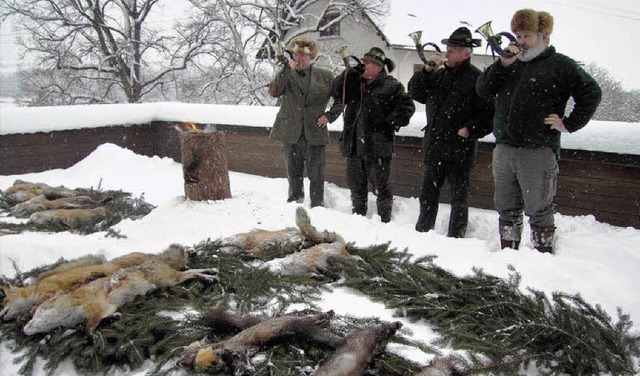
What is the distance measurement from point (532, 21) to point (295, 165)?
2.94m

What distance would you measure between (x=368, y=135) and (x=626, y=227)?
8.67 ft

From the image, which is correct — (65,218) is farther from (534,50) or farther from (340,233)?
(534,50)

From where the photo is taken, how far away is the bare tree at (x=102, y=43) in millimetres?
20203

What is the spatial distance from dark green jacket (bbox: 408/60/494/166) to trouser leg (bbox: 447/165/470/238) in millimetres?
91

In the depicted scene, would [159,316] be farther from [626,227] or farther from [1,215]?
[626,227]

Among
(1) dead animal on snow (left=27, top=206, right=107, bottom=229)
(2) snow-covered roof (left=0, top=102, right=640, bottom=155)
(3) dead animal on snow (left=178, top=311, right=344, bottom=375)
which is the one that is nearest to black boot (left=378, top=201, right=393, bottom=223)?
(2) snow-covered roof (left=0, top=102, right=640, bottom=155)

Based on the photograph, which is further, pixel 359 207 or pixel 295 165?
pixel 295 165

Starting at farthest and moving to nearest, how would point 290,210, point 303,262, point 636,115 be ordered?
point 636,115
point 290,210
point 303,262

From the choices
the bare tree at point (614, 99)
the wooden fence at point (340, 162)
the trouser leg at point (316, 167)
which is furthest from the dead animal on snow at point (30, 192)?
the bare tree at point (614, 99)

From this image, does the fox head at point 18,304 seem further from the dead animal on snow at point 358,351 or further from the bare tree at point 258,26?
the bare tree at point 258,26

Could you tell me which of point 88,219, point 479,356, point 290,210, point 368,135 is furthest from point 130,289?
point 368,135

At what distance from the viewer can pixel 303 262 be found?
3.04m

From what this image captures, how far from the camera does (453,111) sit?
13.9 ft

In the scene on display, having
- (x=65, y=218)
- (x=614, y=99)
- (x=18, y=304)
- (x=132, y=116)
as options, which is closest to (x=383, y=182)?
(x=65, y=218)
